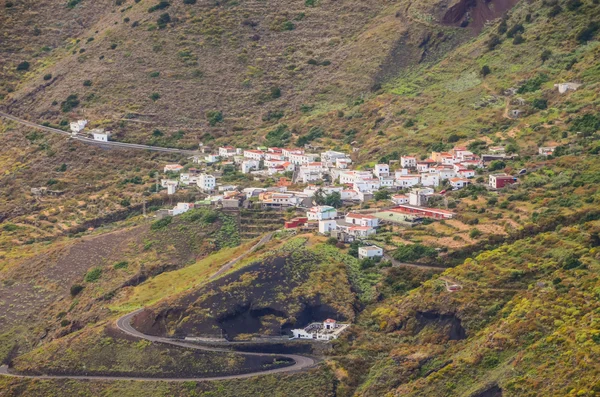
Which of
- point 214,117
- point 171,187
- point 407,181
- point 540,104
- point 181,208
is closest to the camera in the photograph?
point 407,181

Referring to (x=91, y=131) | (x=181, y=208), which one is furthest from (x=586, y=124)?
(x=91, y=131)

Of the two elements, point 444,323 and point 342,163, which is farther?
point 342,163

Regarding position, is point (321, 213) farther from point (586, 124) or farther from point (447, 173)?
point (586, 124)

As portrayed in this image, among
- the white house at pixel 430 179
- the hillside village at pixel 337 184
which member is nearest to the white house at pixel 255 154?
the hillside village at pixel 337 184

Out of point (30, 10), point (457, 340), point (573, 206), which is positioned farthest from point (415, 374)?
point (30, 10)

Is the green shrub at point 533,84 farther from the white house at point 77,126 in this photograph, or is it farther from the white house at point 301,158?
the white house at point 77,126

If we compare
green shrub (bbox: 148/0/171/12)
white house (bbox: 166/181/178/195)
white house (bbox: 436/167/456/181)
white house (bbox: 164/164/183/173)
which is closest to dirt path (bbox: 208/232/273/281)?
white house (bbox: 436/167/456/181)
